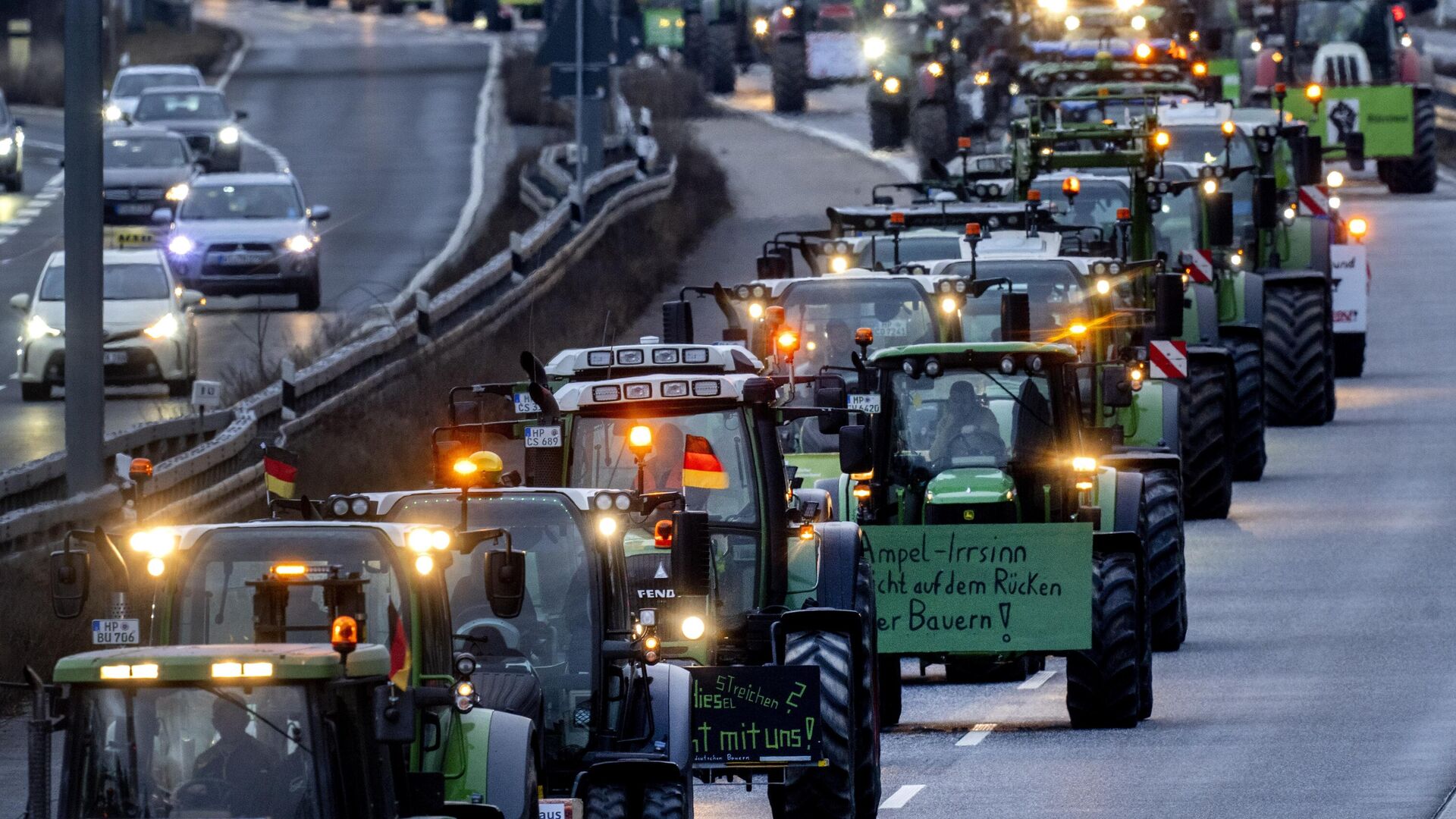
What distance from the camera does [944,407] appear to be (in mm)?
19453

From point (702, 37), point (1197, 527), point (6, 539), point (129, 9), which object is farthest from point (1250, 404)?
point (129, 9)

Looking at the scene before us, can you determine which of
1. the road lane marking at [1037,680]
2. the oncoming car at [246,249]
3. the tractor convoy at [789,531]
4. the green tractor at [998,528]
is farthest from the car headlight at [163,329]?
the green tractor at [998,528]

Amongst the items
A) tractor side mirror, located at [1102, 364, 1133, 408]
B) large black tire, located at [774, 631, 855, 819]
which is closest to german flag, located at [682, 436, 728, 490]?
large black tire, located at [774, 631, 855, 819]

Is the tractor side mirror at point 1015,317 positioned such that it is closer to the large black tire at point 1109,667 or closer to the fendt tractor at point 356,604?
the large black tire at point 1109,667

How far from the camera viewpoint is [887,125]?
58.9 m

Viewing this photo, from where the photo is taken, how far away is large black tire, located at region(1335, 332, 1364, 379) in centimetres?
3791

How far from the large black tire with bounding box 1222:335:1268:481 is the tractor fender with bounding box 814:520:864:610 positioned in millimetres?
14641

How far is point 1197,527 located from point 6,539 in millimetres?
11888

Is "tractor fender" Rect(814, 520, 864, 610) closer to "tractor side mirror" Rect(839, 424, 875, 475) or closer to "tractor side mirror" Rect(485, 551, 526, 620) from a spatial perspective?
"tractor side mirror" Rect(839, 424, 875, 475)

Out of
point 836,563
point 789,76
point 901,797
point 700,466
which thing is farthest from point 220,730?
point 789,76

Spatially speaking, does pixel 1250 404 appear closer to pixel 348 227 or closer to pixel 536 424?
pixel 536 424

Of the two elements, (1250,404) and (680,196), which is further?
(680,196)

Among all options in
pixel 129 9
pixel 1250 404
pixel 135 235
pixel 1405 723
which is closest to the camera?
pixel 1405 723

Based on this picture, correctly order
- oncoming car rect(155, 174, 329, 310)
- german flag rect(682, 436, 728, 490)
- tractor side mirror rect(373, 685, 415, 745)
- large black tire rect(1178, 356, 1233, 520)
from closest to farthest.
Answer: tractor side mirror rect(373, 685, 415, 745), german flag rect(682, 436, 728, 490), large black tire rect(1178, 356, 1233, 520), oncoming car rect(155, 174, 329, 310)
